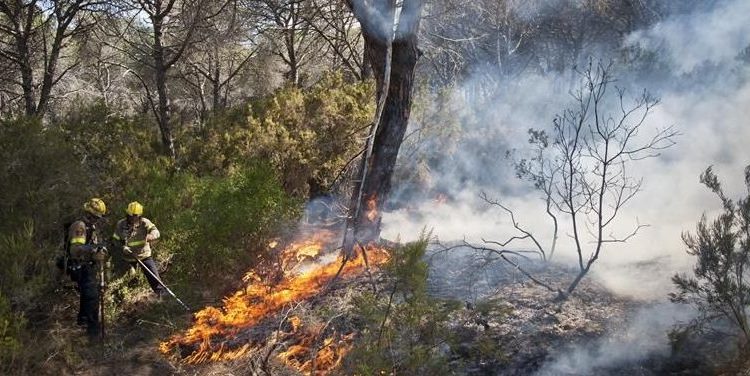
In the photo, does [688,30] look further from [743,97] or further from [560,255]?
[560,255]

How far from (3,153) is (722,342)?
807 cm

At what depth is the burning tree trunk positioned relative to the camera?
6.80 metres

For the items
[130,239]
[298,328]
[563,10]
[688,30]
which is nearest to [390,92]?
[298,328]

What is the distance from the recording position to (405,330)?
471cm

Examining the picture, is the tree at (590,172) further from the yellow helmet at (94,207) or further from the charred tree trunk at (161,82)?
the charred tree trunk at (161,82)

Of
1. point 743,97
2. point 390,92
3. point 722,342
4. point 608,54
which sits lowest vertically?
point 722,342

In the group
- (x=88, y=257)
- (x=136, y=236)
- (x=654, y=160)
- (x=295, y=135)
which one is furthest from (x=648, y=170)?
(x=88, y=257)

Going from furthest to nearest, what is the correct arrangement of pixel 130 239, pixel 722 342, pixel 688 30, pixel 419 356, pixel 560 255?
pixel 688 30 < pixel 560 255 < pixel 130 239 < pixel 722 342 < pixel 419 356

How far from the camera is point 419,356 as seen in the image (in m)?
4.33

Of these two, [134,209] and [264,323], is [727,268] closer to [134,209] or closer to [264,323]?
[264,323]

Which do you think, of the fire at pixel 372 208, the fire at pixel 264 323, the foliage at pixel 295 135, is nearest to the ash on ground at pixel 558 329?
the fire at pixel 264 323

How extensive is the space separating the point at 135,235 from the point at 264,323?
2158 mm

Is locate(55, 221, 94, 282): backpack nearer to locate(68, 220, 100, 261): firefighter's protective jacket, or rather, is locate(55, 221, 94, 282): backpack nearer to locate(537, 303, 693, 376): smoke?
locate(68, 220, 100, 261): firefighter's protective jacket

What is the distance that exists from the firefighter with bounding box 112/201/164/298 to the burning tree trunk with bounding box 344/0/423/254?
261 cm
